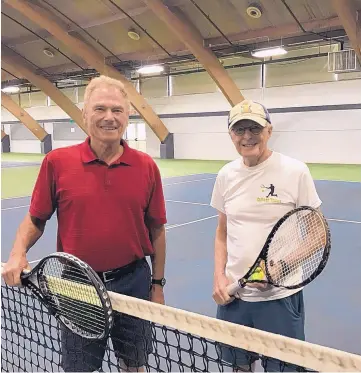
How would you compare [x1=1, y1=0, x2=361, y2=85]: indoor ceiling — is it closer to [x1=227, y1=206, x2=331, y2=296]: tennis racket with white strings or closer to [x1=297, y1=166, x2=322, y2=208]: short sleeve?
[x1=297, y1=166, x2=322, y2=208]: short sleeve

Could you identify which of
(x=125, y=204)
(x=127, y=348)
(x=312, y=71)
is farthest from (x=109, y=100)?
(x=312, y=71)

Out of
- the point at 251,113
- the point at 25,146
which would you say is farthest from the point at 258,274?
the point at 25,146

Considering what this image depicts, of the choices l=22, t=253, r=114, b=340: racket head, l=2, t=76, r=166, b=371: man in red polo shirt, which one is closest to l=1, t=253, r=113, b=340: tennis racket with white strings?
l=22, t=253, r=114, b=340: racket head

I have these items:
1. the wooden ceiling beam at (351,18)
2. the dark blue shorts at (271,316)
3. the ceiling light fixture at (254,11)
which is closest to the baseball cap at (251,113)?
the dark blue shorts at (271,316)

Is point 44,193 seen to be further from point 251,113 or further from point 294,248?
point 294,248

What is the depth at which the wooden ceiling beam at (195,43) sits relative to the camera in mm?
12825

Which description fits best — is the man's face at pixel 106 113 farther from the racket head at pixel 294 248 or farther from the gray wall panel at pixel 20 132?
the gray wall panel at pixel 20 132

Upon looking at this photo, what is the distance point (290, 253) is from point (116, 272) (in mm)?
750

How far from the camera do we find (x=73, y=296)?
5.13ft

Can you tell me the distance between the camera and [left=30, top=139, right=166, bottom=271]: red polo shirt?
1.86 meters

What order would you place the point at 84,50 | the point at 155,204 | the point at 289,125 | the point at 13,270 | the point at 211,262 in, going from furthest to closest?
the point at 289,125, the point at 84,50, the point at 211,262, the point at 155,204, the point at 13,270

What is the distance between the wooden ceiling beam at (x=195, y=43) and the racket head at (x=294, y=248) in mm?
12107

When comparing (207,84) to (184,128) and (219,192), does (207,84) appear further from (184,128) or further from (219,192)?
(219,192)

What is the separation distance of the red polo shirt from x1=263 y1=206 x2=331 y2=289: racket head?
60 cm
